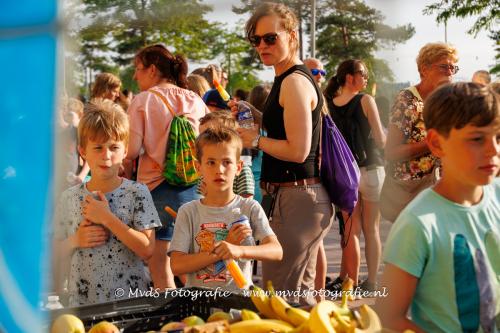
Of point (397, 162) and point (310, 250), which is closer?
point (310, 250)

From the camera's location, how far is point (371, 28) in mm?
1908

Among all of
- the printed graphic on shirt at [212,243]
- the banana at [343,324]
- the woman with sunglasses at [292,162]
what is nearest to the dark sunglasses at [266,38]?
the woman with sunglasses at [292,162]

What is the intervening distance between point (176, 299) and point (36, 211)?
1.17m

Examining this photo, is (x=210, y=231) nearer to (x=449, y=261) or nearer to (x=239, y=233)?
(x=239, y=233)

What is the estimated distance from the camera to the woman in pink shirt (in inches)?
153

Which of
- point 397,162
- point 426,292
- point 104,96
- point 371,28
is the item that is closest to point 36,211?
point 371,28

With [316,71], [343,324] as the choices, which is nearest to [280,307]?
[343,324]

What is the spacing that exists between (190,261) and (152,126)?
1.14 m

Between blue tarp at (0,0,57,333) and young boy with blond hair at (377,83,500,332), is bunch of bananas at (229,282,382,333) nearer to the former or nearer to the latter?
young boy with blond hair at (377,83,500,332)

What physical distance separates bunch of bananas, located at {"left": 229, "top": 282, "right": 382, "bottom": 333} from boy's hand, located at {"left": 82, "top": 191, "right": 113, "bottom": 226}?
0.99 m

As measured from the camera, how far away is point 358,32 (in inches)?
82.1

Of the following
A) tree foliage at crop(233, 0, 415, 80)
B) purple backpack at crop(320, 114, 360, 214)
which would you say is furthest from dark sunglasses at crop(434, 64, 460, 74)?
tree foliage at crop(233, 0, 415, 80)

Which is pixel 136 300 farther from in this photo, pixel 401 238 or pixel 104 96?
pixel 104 96

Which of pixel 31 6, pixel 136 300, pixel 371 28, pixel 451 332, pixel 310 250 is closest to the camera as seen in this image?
pixel 31 6
